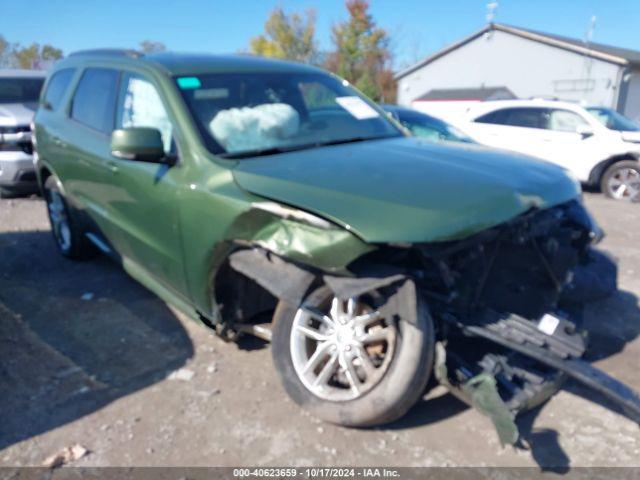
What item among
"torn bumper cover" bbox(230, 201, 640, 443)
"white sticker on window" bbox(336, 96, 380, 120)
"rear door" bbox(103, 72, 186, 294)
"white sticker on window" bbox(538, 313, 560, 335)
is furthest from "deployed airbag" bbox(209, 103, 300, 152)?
"white sticker on window" bbox(538, 313, 560, 335)

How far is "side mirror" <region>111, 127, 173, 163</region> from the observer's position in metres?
3.27

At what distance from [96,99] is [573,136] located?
8.17m

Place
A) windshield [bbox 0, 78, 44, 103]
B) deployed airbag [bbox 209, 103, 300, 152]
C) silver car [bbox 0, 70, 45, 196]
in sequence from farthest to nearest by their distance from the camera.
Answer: windshield [bbox 0, 78, 44, 103]
silver car [bbox 0, 70, 45, 196]
deployed airbag [bbox 209, 103, 300, 152]

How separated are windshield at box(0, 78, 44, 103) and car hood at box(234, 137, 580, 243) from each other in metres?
6.98

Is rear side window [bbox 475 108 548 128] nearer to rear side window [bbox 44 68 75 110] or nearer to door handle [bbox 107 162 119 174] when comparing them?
rear side window [bbox 44 68 75 110]

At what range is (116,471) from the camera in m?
2.72

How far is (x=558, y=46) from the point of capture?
26.9 m

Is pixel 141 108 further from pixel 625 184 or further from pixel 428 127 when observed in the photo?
pixel 625 184

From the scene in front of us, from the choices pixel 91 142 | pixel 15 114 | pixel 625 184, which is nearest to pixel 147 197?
pixel 91 142

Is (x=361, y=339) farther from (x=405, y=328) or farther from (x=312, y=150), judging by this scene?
(x=312, y=150)

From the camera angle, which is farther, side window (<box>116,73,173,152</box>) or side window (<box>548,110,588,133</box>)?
side window (<box>548,110,588,133</box>)

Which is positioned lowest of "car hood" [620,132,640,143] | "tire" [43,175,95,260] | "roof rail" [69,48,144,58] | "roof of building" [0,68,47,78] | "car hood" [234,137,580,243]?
"tire" [43,175,95,260]

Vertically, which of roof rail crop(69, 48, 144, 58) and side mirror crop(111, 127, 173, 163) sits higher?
roof rail crop(69, 48, 144, 58)

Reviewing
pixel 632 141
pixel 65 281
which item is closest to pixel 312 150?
pixel 65 281
